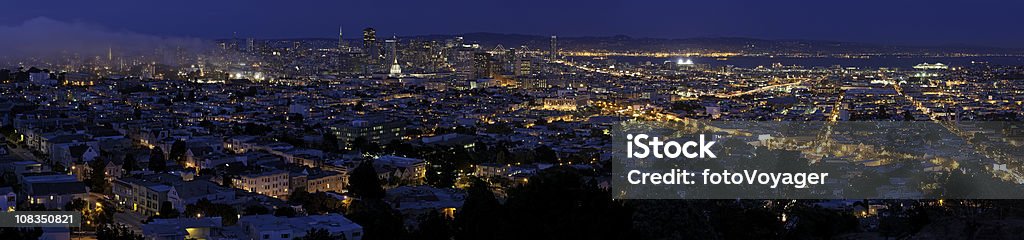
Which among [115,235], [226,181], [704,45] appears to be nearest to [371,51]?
[704,45]

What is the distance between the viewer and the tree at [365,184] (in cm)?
851

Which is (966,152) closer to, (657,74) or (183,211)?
(183,211)

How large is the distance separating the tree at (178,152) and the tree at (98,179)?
5.77 feet

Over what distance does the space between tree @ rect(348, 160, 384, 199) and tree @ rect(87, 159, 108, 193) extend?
2233 mm

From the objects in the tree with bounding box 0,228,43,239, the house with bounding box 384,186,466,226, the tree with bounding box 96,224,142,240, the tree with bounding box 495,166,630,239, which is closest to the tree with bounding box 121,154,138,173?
the house with bounding box 384,186,466,226

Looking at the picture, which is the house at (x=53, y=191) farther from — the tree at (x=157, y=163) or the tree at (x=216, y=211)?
the tree at (x=157, y=163)

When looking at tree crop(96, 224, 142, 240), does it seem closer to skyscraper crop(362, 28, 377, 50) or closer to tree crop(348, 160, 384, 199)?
tree crop(348, 160, 384, 199)

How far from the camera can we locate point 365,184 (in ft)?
28.2

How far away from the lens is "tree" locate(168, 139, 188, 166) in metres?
11.2

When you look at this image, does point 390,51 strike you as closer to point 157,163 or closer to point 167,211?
point 157,163

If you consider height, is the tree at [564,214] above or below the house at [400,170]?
above

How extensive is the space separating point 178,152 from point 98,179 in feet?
7.38

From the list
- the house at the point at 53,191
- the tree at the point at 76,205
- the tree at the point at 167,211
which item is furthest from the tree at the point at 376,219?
the house at the point at 53,191

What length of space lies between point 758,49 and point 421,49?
1022 inches
